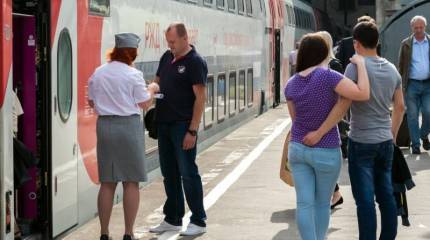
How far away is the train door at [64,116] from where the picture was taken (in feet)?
24.7

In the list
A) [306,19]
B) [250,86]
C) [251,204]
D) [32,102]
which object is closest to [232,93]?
[250,86]

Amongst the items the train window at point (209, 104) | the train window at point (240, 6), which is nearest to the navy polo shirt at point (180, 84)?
the train window at point (209, 104)

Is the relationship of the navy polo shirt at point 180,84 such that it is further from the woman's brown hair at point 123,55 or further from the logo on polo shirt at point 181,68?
the woman's brown hair at point 123,55

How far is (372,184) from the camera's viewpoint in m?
6.86

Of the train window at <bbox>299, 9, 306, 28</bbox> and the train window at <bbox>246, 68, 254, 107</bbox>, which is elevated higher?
the train window at <bbox>299, 9, 306, 28</bbox>

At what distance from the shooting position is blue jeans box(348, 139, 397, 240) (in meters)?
6.82

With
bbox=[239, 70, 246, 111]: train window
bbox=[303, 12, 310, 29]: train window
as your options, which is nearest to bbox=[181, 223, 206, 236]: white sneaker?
bbox=[239, 70, 246, 111]: train window

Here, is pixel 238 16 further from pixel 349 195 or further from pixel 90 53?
pixel 90 53

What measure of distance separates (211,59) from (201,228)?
7.45 m

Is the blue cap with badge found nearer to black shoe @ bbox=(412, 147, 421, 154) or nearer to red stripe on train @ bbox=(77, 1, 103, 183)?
red stripe on train @ bbox=(77, 1, 103, 183)

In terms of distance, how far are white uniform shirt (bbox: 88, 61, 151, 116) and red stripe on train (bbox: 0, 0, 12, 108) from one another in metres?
1.08

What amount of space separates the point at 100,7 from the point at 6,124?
258 centimetres

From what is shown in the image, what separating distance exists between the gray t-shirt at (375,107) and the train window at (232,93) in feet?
35.2

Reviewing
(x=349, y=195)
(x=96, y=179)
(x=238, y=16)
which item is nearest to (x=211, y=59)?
(x=238, y=16)
